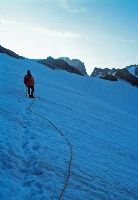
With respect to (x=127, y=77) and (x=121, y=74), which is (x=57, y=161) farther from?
(x=121, y=74)

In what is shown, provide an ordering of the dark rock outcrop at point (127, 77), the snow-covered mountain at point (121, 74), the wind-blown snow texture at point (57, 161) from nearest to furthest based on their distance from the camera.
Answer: the wind-blown snow texture at point (57, 161), the snow-covered mountain at point (121, 74), the dark rock outcrop at point (127, 77)

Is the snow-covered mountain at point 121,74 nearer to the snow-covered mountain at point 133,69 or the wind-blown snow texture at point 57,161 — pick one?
the snow-covered mountain at point 133,69

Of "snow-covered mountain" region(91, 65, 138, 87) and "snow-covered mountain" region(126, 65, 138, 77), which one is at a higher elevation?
"snow-covered mountain" region(126, 65, 138, 77)

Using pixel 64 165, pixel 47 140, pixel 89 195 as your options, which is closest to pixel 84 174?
pixel 64 165

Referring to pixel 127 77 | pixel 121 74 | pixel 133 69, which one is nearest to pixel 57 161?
pixel 127 77

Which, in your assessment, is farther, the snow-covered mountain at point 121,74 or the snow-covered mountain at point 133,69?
the snow-covered mountain at point 133,69

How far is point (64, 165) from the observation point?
10.5 m

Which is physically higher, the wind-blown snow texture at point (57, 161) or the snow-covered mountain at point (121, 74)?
the snow-covered mountain at point (121, 74)

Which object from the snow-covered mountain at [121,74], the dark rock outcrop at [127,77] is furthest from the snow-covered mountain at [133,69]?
the dark rock outcrop at [127,77]

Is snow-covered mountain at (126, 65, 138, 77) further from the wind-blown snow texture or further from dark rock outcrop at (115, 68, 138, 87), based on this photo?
the wind-blown snow texture

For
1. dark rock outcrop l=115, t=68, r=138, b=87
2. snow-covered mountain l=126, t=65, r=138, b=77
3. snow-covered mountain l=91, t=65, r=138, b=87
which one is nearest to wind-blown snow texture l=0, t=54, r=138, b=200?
snow-covered mountain l=91, t=65, r=138, b=87

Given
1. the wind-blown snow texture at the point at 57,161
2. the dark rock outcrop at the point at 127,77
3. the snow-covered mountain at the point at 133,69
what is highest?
the snow-covered mountain at the point at 133,69

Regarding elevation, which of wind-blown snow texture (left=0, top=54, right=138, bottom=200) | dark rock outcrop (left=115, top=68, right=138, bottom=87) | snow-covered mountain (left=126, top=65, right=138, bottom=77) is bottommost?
wind-blown snow texture (left=0, top=54, right=138, bottom=200)

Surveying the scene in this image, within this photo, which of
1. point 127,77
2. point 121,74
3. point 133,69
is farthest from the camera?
point 133,69
